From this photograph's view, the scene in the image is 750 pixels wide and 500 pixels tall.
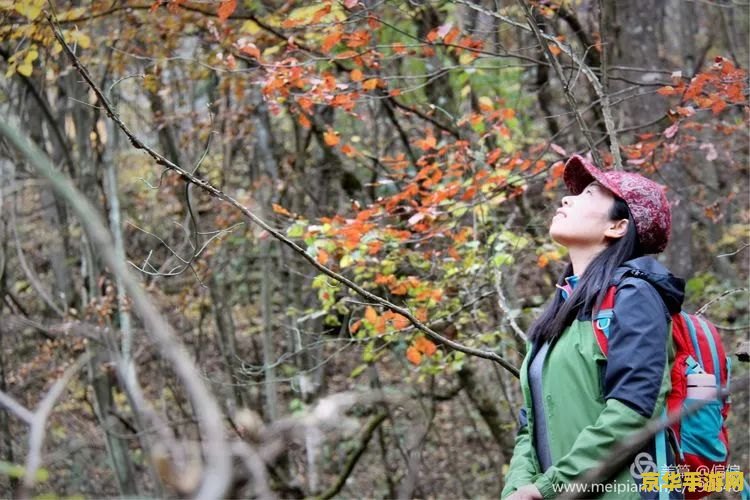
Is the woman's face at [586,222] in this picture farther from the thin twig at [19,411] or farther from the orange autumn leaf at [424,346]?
the thin twig at [19,411]

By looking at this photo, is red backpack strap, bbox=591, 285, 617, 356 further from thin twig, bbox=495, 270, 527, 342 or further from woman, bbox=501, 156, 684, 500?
thin twig, bbox=495, 270, 527, 342

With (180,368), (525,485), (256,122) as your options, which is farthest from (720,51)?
(180,368)

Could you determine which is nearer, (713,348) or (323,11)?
(713,348)

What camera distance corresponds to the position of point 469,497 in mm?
7824

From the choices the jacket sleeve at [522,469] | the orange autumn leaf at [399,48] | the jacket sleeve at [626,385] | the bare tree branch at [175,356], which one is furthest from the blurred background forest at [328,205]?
the jacket sleeve at [626,385]

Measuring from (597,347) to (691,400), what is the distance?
0.27m

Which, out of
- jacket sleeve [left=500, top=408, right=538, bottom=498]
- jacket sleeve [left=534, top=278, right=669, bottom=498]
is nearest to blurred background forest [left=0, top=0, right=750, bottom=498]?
jacket sleeve [left=500, top=408, right=538, bottom=498]

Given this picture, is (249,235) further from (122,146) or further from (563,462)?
(563,462)

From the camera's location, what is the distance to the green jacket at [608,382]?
2.02m

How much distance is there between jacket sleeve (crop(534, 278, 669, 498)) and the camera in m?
2.01

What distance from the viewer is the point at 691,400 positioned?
6.81 ft

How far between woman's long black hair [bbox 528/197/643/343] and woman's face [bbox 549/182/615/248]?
0.10 feet

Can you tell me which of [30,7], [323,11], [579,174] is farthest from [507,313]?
[30,7]

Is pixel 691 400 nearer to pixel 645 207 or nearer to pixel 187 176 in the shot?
pixel 645 207
